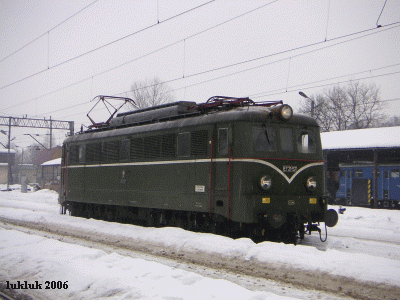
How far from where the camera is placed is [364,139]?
2556 centimetres

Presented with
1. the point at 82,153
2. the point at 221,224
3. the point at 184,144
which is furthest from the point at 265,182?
the point at 82,153

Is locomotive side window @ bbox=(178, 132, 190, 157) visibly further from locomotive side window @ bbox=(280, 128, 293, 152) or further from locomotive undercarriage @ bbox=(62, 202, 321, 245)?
locomotive side window @ bbox=(280, 128, 293, 152)

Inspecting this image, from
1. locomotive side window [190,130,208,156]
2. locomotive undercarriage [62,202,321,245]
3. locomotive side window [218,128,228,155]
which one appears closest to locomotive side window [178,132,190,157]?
locomotive side window [190,130,208,156]

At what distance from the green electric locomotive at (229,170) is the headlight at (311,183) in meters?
0.02

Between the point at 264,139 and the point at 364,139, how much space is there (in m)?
17.9

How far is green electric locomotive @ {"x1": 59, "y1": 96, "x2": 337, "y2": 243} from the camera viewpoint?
9539 millimetres

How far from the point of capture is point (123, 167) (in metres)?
13.6

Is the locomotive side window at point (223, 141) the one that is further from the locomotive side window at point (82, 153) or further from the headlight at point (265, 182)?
the locomotive side window at point (82, 153)

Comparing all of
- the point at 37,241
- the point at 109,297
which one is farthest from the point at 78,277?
the point at 37,241

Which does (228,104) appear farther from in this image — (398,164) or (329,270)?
(398,164)

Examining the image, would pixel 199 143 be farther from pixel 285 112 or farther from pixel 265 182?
pixel 285 112

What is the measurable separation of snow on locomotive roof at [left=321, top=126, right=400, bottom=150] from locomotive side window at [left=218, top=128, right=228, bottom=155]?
1586 cm

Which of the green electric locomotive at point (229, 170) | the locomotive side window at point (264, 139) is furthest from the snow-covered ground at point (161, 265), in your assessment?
the locomotive side window at point (264, 139)

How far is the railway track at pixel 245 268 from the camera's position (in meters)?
5.82
